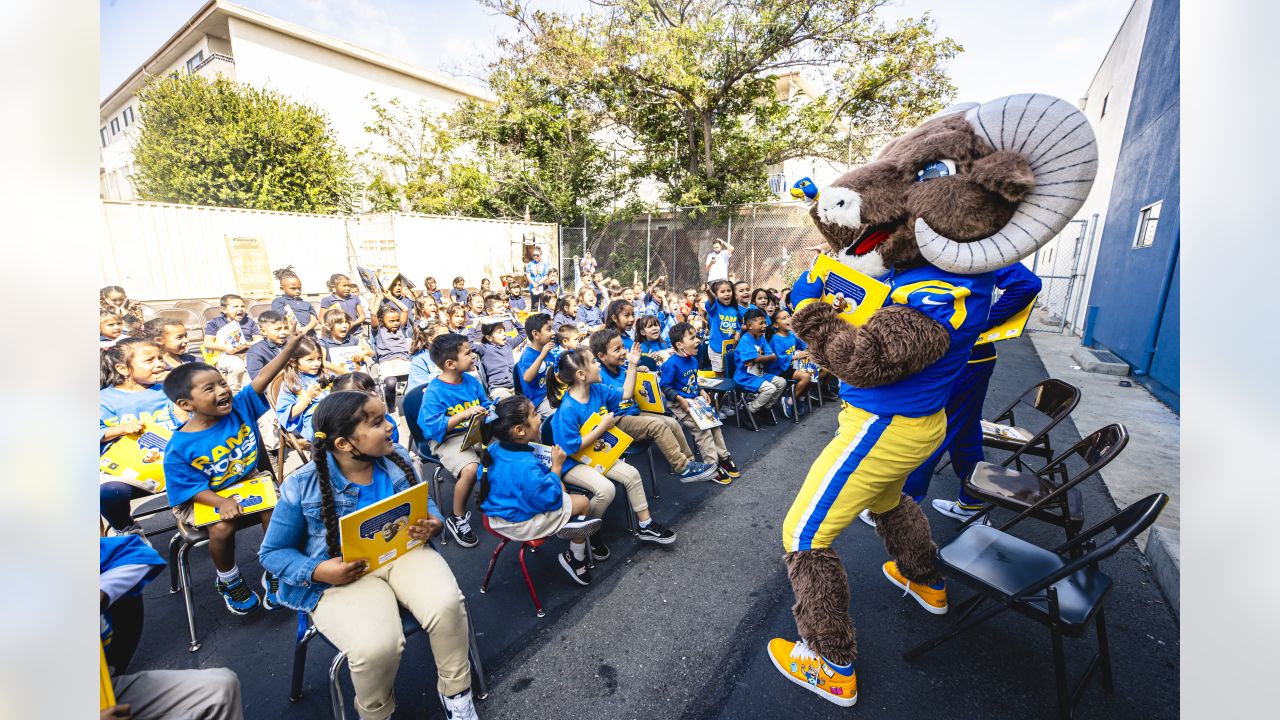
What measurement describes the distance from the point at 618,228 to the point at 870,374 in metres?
13.6

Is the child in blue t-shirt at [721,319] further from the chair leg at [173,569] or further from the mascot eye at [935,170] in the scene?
the chair leg at [173,569]

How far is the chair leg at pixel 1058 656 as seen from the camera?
2.13 m

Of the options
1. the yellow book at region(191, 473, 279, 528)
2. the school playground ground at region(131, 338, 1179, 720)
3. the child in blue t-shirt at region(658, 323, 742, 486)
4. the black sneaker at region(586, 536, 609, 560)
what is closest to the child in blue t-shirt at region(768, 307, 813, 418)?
the child in blue t-shirt at region(658, 323, 742, 486)

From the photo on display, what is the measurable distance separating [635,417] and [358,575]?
249cm

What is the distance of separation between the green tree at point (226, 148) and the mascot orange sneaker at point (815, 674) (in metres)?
16.7

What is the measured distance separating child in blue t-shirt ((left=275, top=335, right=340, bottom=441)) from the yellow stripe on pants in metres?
3.31

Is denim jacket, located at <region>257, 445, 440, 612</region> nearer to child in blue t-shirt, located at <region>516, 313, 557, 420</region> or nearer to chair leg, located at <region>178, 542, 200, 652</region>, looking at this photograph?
chair leg, located at <region>178, 542, 200, 652</region>


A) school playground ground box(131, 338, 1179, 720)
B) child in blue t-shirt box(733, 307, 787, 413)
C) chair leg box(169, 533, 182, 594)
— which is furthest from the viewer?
child in blue t-shirt box(733, 307, 787, 413)

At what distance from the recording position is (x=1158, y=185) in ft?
22.9

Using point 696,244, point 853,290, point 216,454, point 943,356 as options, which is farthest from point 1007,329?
point 696,244

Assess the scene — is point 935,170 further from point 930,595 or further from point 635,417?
point 635,417

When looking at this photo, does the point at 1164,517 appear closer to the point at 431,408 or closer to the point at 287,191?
the point at 431,408

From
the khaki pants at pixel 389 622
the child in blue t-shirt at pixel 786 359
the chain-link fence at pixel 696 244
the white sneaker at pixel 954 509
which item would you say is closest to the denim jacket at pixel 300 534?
the khaki pants at pixel 389 622

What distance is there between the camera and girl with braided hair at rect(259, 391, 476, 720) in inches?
84.5
